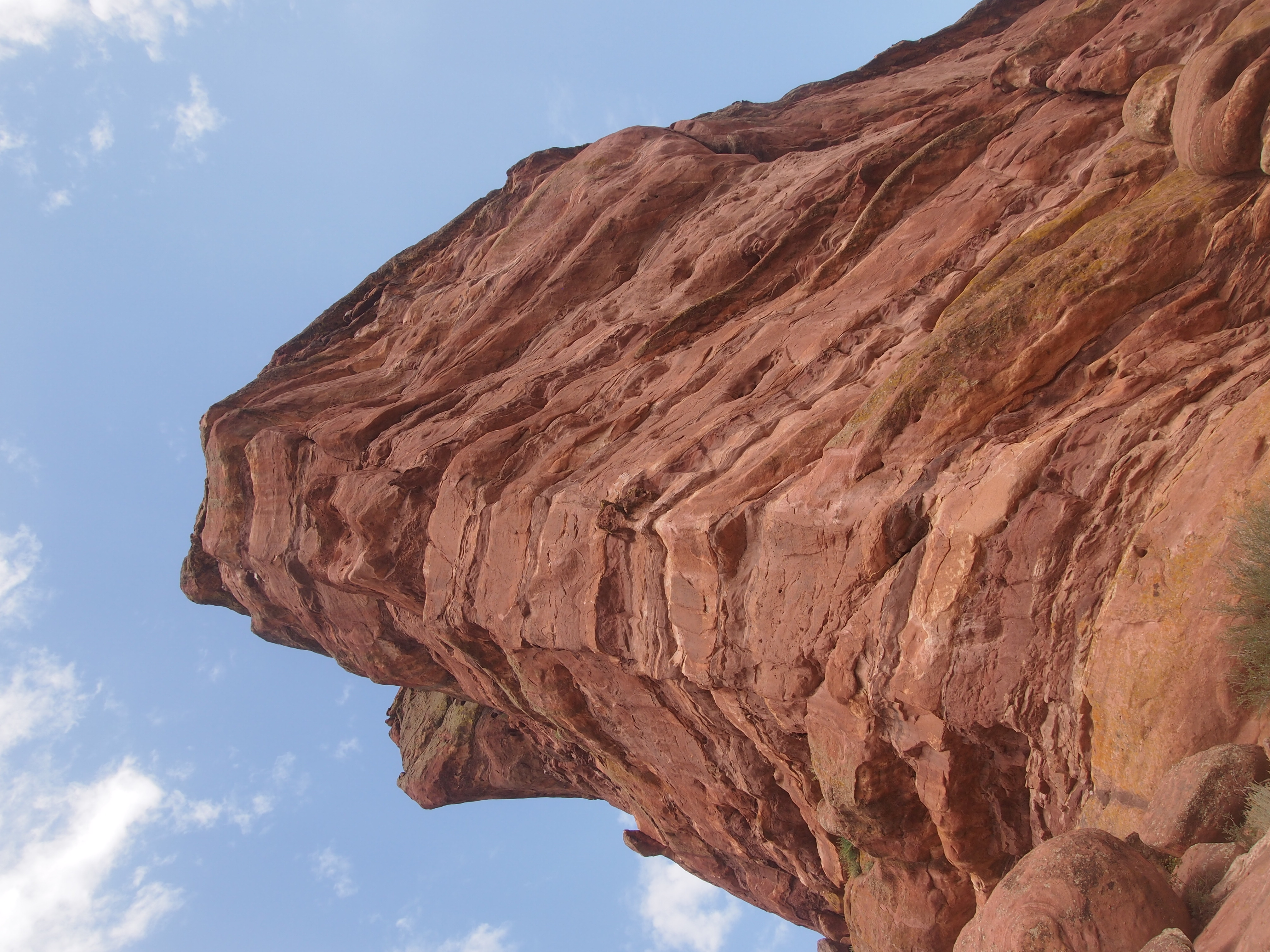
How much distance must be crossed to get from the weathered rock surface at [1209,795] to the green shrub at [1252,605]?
1.79ft

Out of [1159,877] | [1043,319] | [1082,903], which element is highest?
[1043,319]

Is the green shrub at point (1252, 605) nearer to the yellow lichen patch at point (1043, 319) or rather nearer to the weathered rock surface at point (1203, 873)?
the weathered rock surface at point (1203, 873)

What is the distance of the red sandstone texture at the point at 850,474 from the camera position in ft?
28.9

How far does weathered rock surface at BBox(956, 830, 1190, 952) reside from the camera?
20.9ft

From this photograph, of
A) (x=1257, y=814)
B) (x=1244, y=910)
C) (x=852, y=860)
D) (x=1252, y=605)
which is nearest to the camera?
(x=1244, y=910)

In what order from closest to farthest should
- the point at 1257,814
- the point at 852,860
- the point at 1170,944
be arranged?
the point at 1170,944, the point at 1257,814, the point at 852,860

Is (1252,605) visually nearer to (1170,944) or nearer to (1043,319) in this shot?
(1170,944)

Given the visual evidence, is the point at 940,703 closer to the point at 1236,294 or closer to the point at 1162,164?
the point at 1236,294

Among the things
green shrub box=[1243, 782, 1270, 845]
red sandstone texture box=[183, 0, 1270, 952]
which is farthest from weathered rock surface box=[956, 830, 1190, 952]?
red sandstone texture box=[183, 0, 1270, 952]

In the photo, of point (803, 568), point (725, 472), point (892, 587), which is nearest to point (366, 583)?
point (725, 472)

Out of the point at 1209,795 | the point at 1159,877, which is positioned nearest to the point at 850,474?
the point at 1209,795

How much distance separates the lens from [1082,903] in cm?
653

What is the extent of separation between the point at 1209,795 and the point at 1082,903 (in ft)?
5.32

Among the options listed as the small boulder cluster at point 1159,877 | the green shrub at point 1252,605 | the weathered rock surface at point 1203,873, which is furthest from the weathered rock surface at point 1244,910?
the green shrub at point 1252,605
